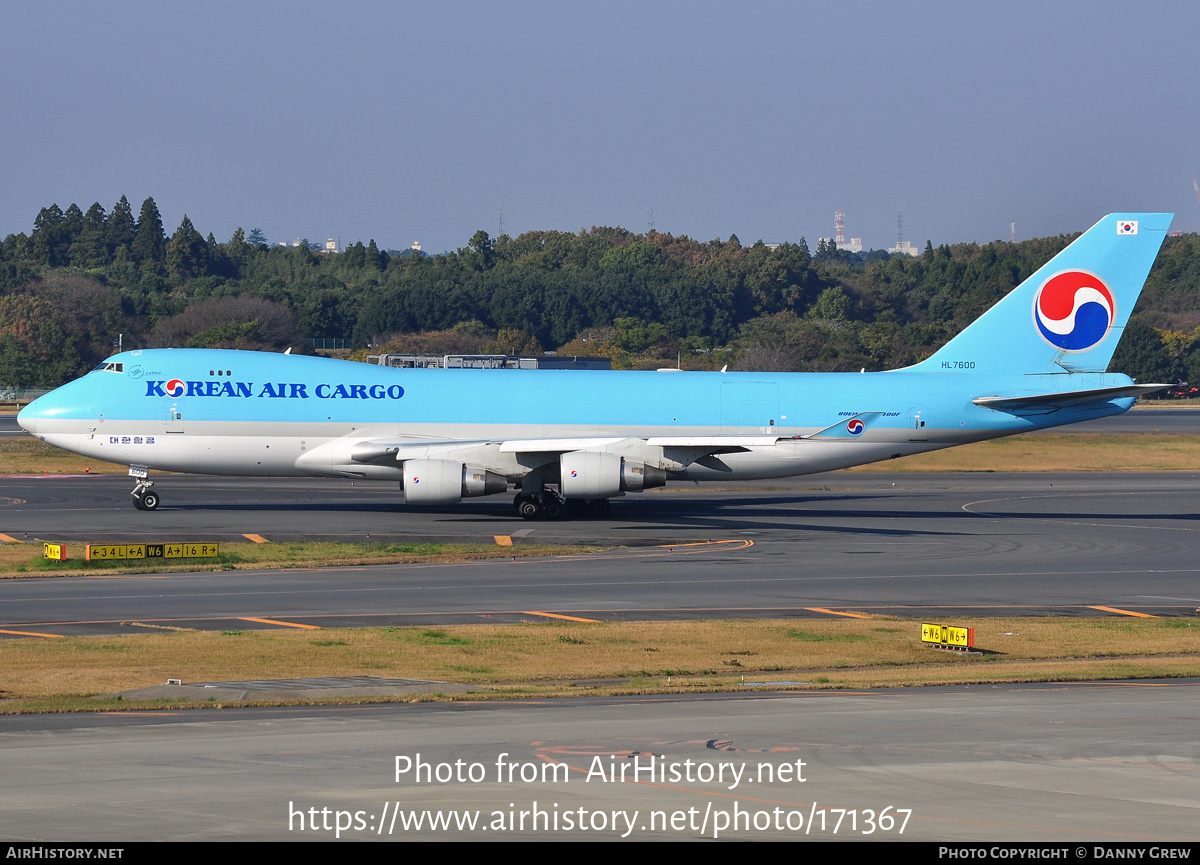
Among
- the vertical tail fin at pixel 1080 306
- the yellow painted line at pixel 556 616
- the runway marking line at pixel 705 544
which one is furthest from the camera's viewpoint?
the vertical tail fin at pixel 1080 306

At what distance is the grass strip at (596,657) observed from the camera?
21516 millimetres

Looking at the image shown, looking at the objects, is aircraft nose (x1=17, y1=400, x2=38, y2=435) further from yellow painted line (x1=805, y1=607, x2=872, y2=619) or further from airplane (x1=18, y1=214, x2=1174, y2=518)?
yellow painted line (x1=805, y1=607, x2=872, y2=619)

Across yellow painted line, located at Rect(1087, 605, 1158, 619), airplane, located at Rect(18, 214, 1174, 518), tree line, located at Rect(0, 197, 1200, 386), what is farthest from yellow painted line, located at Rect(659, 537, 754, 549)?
tree line, located at Rect(0, 197, 1200, 386)

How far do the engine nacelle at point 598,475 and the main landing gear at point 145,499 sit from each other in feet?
50.0

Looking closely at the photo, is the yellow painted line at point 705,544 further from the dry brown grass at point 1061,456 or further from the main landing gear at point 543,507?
the dry brown grass at point 1061,456

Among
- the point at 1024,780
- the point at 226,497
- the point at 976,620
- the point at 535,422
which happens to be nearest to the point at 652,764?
the point at 1024,780

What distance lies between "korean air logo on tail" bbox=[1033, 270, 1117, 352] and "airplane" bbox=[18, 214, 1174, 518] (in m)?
0.05

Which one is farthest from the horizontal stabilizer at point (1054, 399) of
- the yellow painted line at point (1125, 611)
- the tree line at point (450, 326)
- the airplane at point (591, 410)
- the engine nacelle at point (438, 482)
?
the tree line at point (450, 326)

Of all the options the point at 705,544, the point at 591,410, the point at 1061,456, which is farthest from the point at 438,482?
the point at 1061,456

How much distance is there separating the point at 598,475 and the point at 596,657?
2048 centimetres

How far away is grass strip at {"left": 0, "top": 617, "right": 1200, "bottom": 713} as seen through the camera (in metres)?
21.5

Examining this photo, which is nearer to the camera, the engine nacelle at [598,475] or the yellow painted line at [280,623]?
the yellow painted line at [280,623]

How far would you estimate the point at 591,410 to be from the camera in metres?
48.4

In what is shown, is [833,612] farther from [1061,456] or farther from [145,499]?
[1061,456]
